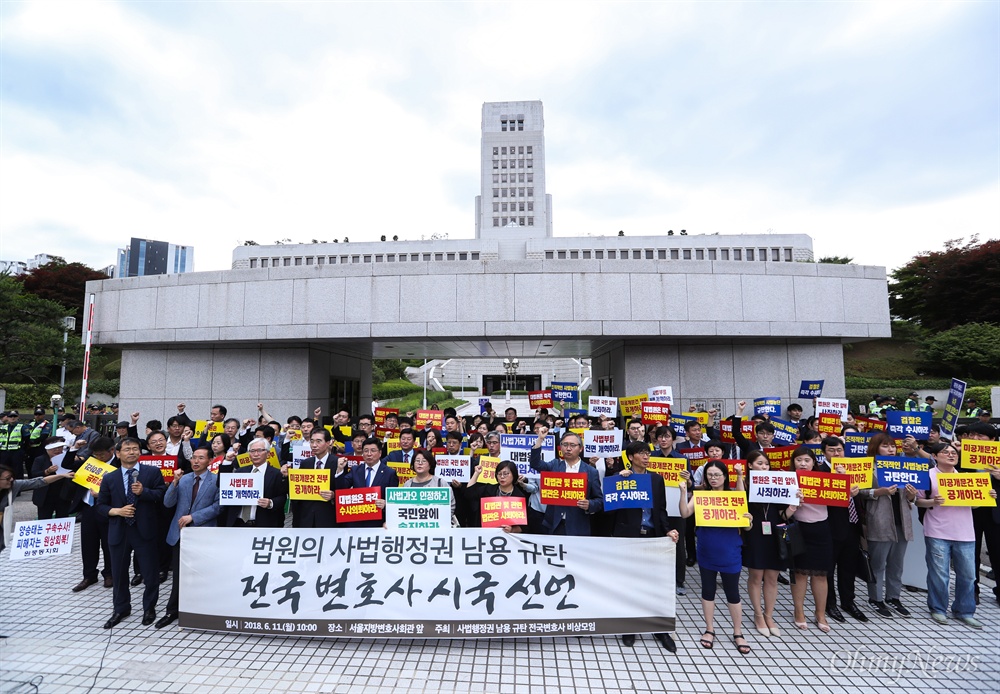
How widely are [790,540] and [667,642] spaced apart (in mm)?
1609

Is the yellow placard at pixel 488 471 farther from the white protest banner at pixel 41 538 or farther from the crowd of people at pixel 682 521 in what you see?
the white protest banner at pixel 41 538

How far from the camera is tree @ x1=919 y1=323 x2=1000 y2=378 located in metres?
31.2

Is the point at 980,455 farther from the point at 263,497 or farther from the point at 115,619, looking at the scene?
the point at 115,619

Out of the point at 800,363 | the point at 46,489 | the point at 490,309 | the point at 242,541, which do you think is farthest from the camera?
the point at 800,363

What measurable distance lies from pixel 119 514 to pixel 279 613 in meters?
2.02

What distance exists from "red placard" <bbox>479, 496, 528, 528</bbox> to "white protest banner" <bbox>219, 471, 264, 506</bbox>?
2.54 metres

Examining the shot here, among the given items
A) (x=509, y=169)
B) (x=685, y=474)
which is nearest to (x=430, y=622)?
(x=685, y=474)

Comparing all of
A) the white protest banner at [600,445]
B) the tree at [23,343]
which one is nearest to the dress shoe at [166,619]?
the white protest banner at [600,445]

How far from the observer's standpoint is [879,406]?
1509 cm

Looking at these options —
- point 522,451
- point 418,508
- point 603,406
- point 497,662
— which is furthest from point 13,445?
point 603,406

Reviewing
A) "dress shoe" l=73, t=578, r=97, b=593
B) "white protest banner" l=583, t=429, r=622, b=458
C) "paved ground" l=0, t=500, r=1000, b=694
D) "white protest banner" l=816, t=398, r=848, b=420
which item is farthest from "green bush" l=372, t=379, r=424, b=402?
"paved ground" l=0, t=500, r=1000, b=694

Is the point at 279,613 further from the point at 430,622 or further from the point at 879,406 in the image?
the point at 879,406

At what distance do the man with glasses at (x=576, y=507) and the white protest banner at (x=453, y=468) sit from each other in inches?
48.8

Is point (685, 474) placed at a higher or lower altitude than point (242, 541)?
higher
